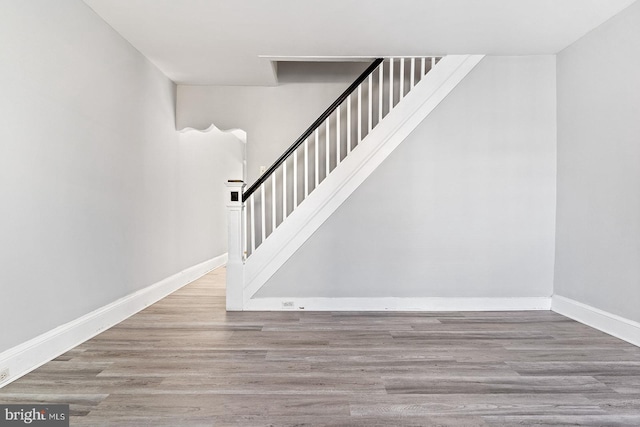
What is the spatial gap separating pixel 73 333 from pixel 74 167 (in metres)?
1.17

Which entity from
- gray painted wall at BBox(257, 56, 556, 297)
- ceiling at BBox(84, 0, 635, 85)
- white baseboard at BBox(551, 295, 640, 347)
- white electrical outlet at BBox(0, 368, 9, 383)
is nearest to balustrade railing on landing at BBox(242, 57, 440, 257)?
ceiling at BBox(84, 0, 635, 85)

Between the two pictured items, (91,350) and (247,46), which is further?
(247,46)

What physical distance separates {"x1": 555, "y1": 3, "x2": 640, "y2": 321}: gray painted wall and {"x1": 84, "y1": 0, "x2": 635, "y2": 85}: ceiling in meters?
0.24

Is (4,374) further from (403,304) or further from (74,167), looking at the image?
(403,304)

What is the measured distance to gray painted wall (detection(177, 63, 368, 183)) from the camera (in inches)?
163

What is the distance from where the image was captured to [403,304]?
3.44 metres

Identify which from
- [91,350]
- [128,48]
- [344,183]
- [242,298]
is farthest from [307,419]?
[128,48]

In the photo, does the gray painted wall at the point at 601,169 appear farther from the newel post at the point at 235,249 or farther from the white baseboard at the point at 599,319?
the newel post at the point at 235,249

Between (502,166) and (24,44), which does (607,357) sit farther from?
(24,44)

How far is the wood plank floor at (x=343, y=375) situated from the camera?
5.39 ft

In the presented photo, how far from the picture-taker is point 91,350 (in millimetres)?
2377

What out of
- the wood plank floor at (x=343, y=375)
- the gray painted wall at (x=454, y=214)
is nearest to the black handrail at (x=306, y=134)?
the gray painted wall at (x=454, y=214)

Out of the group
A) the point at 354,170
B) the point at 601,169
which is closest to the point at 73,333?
the point at 354,170

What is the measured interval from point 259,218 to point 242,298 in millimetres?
1092
